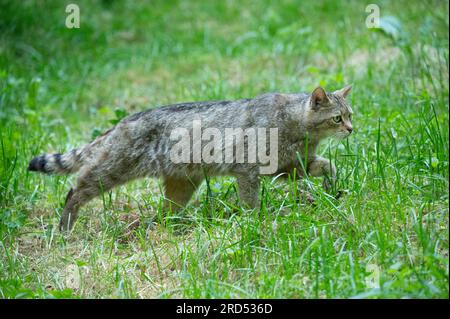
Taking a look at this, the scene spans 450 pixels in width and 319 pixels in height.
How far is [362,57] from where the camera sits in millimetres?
8070

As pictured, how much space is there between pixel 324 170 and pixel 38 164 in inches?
93.3

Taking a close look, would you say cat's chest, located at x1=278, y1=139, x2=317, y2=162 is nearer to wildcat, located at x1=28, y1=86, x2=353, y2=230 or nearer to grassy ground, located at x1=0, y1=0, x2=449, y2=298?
wildcat, located at x1=28, y1=86, x2=353, y2=230

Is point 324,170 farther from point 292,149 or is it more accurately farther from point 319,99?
point 319,99

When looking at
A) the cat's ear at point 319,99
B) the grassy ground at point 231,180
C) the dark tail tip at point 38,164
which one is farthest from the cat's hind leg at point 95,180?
the cat's ear at point 319,99

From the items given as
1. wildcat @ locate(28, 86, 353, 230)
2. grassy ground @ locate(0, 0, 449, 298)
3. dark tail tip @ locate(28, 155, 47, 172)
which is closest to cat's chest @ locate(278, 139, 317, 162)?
wildcat @ locate(28, 86, 353, 230)

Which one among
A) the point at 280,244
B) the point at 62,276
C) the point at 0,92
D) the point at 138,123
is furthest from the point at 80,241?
the point at 0,92

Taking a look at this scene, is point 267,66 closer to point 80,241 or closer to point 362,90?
point 362,90

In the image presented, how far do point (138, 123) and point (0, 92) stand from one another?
2.55m

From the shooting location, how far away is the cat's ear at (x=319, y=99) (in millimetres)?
5045

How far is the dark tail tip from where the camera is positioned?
5.61 m

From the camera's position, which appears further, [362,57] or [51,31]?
[51,31]

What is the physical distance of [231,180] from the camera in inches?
226

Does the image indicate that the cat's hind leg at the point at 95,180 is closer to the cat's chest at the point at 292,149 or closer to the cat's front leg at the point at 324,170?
the cat's chest at the point at 292,149
